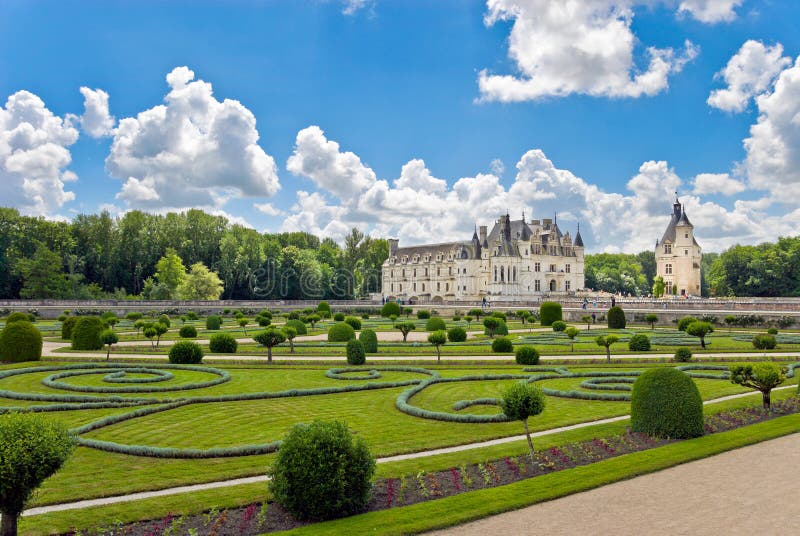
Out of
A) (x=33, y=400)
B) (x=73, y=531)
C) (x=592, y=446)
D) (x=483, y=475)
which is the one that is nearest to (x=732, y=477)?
(x=592, y=446)

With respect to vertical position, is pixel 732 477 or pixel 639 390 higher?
pixel 639 390

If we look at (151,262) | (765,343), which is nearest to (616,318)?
(765,343)

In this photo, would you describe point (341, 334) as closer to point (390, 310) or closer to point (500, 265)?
point (390, 310)

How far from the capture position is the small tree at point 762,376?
1305 cm

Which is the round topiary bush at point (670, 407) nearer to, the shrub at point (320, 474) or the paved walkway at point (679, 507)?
the paved walkway at point (679, 507)

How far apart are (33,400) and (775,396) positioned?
1777 cm

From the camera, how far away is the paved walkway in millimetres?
7121

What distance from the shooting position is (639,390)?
11.5m

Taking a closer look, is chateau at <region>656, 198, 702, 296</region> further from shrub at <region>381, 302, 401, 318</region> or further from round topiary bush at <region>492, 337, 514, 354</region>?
round topiary bush at <region>492, 337, 514, 354</region>

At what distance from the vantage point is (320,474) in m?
7.48

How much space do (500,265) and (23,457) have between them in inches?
3319

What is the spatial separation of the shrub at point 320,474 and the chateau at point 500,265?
242 feet

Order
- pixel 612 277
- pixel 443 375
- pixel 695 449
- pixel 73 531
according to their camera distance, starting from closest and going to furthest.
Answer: pixel 73 531 < pixel 695 449 < pixel 443 375 < pixel 612 277

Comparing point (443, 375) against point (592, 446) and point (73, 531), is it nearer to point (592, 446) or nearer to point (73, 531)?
point (592, 446)
